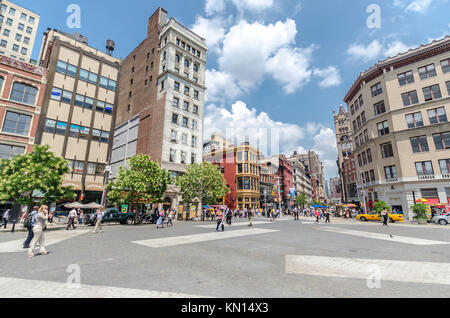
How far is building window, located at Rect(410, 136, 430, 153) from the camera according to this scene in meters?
32.5

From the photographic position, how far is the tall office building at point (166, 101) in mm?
38594

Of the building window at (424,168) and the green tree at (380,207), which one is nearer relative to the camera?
the green tree at (380,207)

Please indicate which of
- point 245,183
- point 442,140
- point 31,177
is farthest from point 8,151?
point 442,140

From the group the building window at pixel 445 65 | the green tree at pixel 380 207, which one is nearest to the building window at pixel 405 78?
the building window at pixel 445 65

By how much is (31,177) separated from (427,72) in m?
52.9

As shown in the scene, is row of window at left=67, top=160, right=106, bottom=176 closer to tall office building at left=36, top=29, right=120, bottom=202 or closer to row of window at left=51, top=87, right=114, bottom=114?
tall office building at left=36, top=29, right=120, bottom=202

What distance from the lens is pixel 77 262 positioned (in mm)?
7250

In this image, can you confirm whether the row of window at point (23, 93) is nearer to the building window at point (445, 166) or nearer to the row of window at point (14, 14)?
the row of window at point (14, 14)

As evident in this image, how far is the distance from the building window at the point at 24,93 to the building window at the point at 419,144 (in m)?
55.8

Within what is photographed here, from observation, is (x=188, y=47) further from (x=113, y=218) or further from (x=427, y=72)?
(x=427, y=72)

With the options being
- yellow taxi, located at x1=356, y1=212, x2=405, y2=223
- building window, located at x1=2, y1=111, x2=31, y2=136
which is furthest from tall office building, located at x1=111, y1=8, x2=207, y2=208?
yellow taxi, located at x1=356, y1=212, x2=405, y2=223

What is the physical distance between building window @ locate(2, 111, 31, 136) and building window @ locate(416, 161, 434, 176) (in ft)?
182

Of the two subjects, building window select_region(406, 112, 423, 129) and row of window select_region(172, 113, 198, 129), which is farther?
row of window select_region(172, 113, 198, 129)
